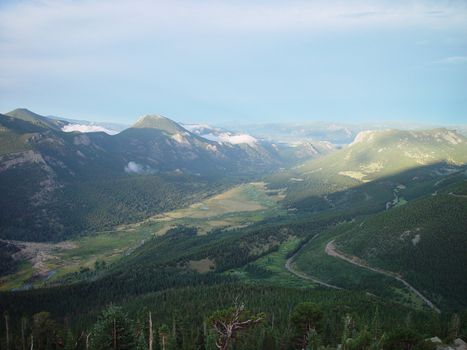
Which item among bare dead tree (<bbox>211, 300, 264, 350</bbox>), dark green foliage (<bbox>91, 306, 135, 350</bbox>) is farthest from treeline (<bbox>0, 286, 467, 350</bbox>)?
bare dead tree (<bbox>211, 300, 264, 350</bbox>)

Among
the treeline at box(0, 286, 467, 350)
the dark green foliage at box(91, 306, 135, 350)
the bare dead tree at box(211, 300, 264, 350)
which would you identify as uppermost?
the dark green foliage at box(91, 306, 135, 350)

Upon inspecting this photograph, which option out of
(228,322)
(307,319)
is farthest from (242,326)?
(307,319)

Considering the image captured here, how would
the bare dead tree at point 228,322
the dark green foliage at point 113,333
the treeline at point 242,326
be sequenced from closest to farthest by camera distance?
1. the dark green foliage at point 113,333
2. the bare dead tree at point 228,322
3. the treeline at point 242,326

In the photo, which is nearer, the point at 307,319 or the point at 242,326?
the point at 242,326

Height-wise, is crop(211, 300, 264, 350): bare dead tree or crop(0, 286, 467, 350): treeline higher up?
crop(211, 300, 264, 350): bare dead tree

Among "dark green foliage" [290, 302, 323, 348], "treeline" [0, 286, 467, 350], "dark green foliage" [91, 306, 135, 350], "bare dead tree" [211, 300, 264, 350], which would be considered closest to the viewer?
"dark green foliage" [91, 306, 135, 350]

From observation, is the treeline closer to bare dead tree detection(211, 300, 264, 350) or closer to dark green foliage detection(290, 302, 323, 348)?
dark green foliage detection(290, 302, 323, 348)

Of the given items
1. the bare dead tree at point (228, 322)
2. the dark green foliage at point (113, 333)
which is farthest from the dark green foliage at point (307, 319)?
the dark green foliage at point (113, 333)

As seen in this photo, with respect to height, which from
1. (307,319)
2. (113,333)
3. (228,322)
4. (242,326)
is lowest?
(307,319)

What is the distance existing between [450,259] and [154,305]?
452 feet

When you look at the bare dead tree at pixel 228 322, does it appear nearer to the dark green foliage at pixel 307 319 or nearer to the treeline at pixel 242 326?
the treeline at pixel 242 326

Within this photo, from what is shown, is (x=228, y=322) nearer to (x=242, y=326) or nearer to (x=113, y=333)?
(x=242, y=326)

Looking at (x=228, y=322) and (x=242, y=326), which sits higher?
(x=228, y=322)

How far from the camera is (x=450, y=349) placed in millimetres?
82625
